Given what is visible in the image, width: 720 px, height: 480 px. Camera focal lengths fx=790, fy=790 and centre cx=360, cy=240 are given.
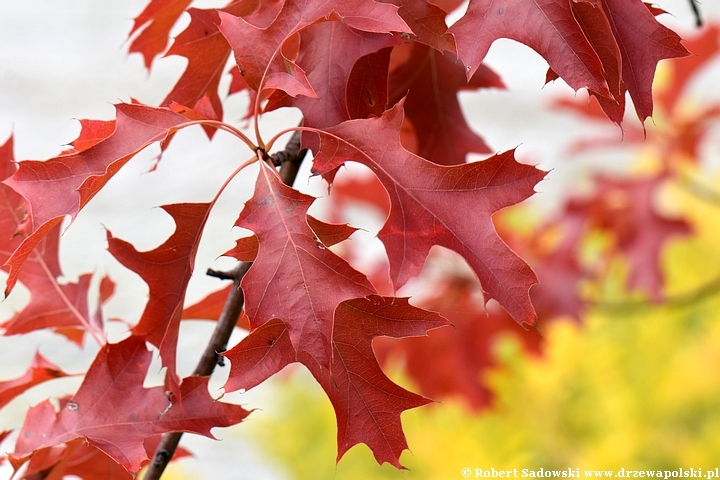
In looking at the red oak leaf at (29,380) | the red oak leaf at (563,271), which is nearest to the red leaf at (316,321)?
the red oak leaf at (29,380)

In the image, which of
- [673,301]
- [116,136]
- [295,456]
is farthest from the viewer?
A: [295,456]

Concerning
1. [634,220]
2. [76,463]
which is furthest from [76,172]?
[634,220]

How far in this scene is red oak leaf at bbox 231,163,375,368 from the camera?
1.23ft

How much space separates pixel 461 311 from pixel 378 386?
29.9 inches

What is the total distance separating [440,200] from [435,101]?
134mm

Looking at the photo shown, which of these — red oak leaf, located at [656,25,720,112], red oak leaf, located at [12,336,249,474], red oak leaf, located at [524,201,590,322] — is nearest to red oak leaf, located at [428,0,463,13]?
red oak leaf, located at [12,336,249,474]

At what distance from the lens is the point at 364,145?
41 cm

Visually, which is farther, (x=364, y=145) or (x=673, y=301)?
(x=673, y=301)

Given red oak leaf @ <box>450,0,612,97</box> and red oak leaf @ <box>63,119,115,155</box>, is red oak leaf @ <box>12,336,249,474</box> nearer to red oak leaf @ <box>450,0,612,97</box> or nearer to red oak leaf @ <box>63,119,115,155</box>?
red oak leaf @ <box>63,119,115,155</box>

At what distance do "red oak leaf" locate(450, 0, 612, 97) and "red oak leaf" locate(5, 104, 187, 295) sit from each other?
162 mm

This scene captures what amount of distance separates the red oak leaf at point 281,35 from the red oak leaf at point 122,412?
6.9 inches

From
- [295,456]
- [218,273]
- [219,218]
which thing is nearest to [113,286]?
[218,273]

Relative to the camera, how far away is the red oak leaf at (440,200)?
0.41 m

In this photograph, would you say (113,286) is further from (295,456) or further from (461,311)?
(295,456)
